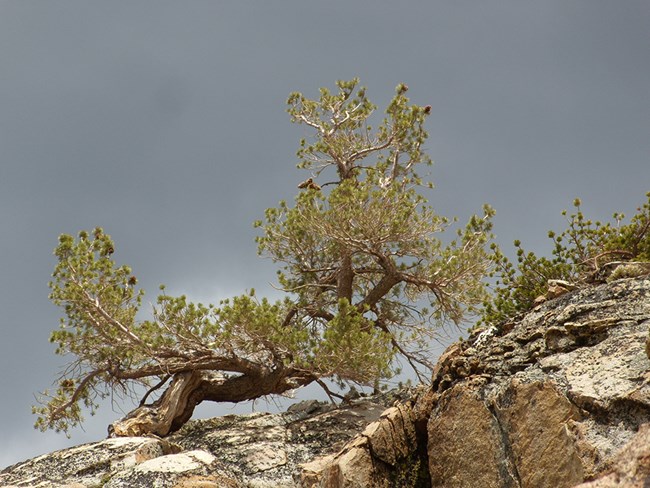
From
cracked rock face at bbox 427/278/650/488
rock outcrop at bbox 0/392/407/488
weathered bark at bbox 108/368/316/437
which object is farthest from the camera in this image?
weathered bark at bbox 108/368/316/437

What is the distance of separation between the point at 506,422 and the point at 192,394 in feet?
36.2

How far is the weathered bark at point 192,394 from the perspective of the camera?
18.7m

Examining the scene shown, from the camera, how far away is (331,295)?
76.7ft

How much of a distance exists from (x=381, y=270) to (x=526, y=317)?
933cm

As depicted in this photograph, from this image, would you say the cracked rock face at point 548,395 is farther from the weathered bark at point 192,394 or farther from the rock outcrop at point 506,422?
the weathered bark at point 192,394

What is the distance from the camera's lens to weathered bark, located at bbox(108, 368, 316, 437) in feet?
61.3

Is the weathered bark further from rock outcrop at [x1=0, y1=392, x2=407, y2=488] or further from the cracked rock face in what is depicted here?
the cracked rock face

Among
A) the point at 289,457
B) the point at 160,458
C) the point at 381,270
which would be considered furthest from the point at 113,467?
the point at 381,270

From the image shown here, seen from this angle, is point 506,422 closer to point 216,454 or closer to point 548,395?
point 548,395

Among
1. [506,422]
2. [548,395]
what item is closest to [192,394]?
[506,422]

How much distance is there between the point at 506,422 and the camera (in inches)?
415

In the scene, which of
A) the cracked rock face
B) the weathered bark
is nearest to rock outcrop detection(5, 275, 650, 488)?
the cracked rock face

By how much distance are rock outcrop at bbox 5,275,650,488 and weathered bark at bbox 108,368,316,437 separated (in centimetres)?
287

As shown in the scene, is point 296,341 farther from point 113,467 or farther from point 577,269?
point 577,269
